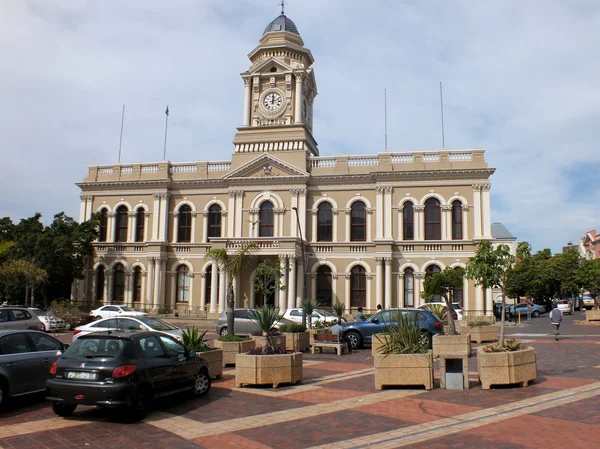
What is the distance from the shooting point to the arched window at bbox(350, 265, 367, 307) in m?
35.6

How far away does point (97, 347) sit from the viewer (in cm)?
927

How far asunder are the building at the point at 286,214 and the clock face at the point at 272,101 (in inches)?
2.9

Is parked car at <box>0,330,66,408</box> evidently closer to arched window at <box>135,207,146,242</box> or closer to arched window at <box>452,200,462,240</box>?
arched window at <box>452,200,462,240</box>

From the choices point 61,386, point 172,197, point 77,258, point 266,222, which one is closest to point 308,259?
point 266,222

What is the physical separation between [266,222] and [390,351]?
26.1 m

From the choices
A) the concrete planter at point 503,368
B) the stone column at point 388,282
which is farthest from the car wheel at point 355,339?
the stone column at point 388,282

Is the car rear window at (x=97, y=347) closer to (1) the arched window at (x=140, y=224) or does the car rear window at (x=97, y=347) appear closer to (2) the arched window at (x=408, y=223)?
(2) the arched window at (x=408, y=223)

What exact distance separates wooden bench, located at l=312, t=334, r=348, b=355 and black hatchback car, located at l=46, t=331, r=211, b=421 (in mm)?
8381

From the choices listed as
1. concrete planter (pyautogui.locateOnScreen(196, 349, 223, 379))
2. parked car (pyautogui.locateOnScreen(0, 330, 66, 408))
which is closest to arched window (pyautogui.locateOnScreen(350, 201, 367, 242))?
concrete planter (pyautogui.locateOnScreen(196, 349, 223, 379))

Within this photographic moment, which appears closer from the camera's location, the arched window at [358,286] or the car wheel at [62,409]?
the car wheel at [62,409]

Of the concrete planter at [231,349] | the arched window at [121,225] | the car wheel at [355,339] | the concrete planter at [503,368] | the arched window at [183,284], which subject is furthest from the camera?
the arched window at [121,225]

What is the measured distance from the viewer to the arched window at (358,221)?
Result: 3631 cm

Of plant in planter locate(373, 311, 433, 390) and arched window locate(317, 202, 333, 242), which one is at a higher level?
arched window locate(317, 202, 333, 242)

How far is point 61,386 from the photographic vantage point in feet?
28.9
